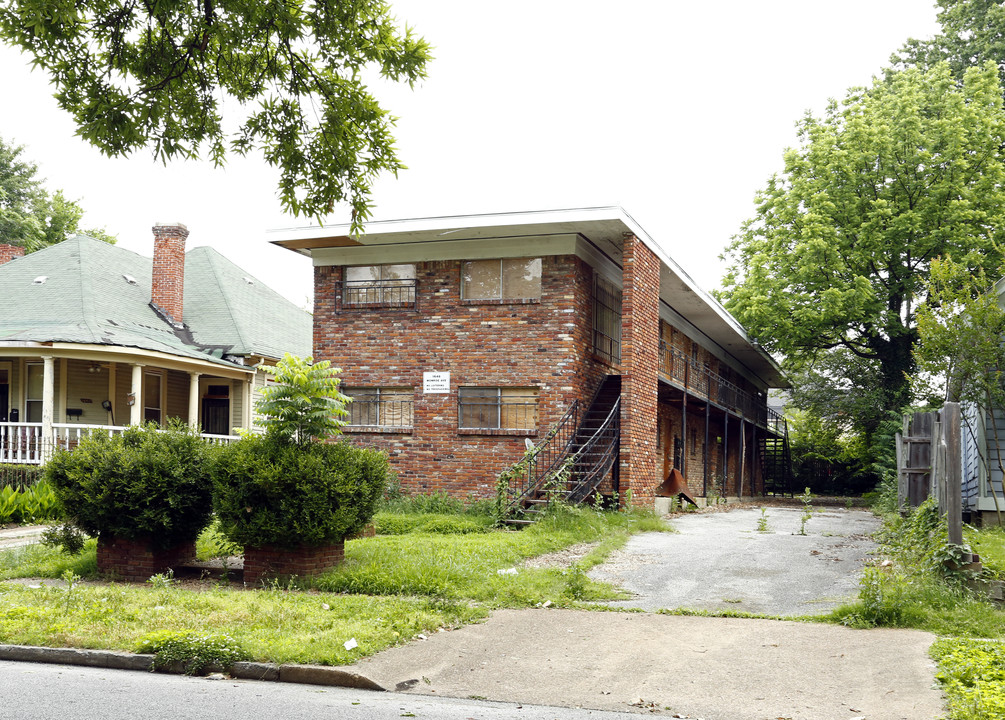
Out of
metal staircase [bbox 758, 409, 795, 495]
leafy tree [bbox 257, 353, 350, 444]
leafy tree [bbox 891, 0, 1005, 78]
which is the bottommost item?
metal staircase [bbox 758, 409, 795, 495]

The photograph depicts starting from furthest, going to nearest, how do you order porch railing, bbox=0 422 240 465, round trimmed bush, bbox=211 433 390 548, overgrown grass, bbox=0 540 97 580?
porch railing, bbox=0 422 240 465
overgrown grass, bbox=0 540 97 580
round trimmed bush, bbox=211 433 390 548

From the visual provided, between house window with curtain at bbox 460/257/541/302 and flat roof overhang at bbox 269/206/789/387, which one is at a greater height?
flat roof overhang at bbox 269/206/789/387

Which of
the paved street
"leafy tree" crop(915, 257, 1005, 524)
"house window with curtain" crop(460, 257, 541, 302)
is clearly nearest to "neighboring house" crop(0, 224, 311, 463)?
"house window with curtain" crop(460, 257, 541, 302)

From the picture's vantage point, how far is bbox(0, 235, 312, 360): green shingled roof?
76.9ft

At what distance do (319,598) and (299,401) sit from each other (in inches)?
90.7

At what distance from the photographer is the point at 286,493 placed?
1035cm

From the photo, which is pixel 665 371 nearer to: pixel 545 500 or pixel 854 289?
pixel 854 289

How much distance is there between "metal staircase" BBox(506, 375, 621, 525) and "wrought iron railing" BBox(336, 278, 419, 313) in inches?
173

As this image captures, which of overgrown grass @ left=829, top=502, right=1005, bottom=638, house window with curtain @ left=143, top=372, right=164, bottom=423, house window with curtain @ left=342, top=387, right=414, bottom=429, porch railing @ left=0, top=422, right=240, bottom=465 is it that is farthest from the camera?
house window with curtain @ left=143, top=372, right=164, bottom=423

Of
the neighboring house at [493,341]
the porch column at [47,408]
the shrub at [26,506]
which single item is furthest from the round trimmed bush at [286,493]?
the porch column at [47,408]

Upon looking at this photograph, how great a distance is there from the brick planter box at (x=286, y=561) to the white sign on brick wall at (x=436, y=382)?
9.06m

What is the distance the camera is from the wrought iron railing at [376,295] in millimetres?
20531

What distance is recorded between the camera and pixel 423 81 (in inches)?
304

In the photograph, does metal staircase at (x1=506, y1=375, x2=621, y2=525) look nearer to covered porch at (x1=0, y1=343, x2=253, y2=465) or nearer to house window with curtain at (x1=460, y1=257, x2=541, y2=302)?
house window with curtain at (x1=460, y1=257, x2=541, y2=302)
